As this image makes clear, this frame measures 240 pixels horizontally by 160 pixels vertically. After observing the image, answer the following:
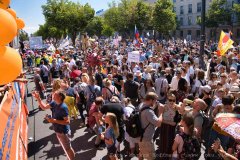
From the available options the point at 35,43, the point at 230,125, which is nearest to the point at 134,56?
the point at 230,125

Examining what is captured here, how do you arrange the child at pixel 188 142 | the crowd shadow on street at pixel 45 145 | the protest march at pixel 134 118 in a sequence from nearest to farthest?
the protest march at pixel 134 118, the child at pixel 188 142, the crowd shadow on street at pixel 45 145

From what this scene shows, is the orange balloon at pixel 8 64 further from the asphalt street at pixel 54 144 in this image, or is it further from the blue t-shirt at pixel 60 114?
the asphalt street at pixel 54 144

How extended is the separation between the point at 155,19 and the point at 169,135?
46510 mm

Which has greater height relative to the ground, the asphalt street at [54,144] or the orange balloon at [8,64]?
the orange balloon at [8,64]

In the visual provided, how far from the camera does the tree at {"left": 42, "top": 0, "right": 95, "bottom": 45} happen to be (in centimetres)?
3556

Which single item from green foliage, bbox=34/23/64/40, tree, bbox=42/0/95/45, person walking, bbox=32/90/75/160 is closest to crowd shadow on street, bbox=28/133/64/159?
person walking, bbox=32/90/75/160

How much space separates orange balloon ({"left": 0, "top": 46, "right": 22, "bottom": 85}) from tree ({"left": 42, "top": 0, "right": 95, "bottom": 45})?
1337 inches

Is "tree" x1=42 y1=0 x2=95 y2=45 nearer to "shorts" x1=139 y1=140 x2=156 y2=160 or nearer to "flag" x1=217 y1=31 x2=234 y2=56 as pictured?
"flag" x1=217 y1=31 x2=234 y2=56

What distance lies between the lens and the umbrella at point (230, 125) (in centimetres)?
262

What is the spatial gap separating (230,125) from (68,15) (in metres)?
34.6

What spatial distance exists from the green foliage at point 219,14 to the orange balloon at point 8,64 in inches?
1956

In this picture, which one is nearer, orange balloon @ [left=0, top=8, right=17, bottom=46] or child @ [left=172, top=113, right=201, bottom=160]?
orange balloon @ [left=0, top=8, right=17, bottom=46]

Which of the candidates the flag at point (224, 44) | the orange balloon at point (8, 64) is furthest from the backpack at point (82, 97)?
the flag at point (224, 44)

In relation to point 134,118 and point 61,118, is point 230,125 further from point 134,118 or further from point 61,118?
point 61,118
